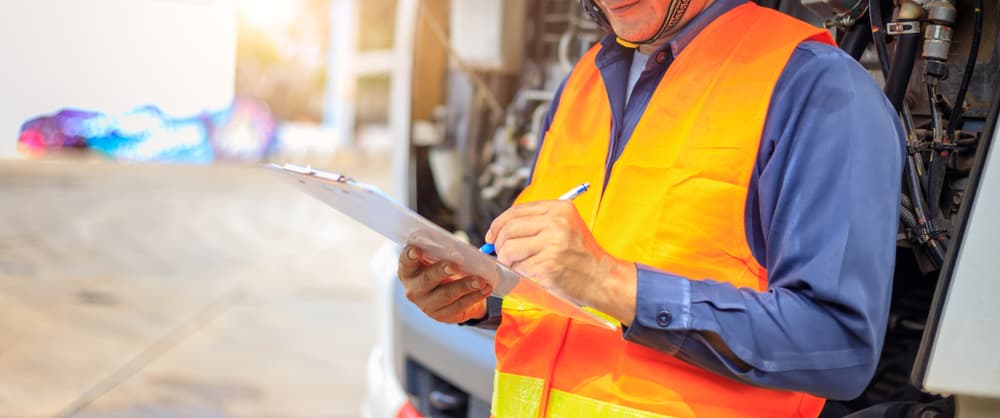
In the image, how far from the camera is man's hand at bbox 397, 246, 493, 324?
146cm

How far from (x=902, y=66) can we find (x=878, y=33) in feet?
0.30

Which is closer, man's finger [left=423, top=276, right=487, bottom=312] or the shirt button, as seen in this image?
the shirt button

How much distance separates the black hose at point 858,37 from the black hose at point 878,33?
0.23ft

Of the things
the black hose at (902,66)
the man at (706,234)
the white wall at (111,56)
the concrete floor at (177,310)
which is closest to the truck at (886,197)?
the black hose at (902,66)

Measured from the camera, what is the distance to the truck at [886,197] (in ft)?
5.17

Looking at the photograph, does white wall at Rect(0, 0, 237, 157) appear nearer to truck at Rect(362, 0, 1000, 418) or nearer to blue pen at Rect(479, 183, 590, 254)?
truck at Rect(362, 0, 1000, 418)

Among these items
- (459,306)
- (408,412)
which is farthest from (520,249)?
(408,412)

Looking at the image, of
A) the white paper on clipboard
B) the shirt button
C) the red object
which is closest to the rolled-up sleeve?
the shirt button

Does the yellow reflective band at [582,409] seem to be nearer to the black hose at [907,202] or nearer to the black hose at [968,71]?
the black hose at [907,202]

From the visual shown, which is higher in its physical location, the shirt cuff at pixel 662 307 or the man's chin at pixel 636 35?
the man's chin at pixel 636 35

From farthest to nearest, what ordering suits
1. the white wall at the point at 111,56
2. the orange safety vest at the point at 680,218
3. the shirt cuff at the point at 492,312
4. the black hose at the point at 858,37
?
the white wall at the point at 111,56
the black hose at the point at 858,37
the shirt cuff at the point at 492,312
the orange safety vest at the point at 680,218

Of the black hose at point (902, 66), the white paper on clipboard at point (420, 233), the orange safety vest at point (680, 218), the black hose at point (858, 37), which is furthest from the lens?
the black hose at point (858, 37)

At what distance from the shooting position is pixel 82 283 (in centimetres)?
845

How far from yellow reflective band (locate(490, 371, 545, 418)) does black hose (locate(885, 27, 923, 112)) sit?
808 mm
